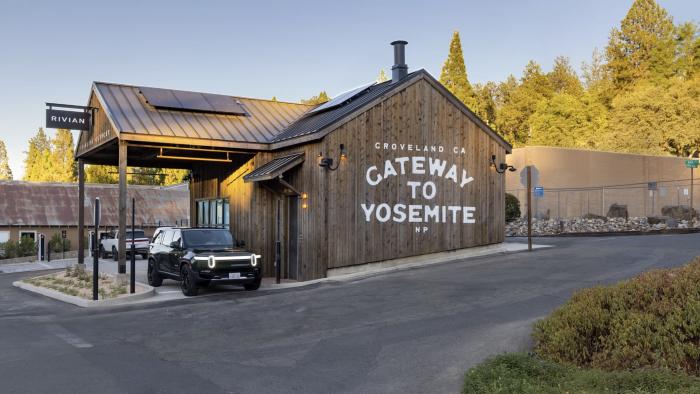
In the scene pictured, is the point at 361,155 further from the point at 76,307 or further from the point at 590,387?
the point at 590,387

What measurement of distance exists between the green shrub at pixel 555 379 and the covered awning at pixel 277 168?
37.8 feet

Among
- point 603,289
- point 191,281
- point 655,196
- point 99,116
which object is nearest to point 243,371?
point 603,289

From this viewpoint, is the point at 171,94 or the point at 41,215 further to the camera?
the point at 41,215

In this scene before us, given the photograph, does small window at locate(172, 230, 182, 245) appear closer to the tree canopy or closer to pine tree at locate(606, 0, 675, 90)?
the tree canopy

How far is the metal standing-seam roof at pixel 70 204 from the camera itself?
48.2m

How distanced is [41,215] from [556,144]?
45.5m

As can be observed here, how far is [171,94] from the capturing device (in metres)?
21.8

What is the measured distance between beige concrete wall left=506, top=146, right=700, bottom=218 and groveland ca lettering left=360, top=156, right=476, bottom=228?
19607mm

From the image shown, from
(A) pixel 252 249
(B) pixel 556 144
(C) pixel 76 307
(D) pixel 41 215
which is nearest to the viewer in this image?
(C) pixel 76 307

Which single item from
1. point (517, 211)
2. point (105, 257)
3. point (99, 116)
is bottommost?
point (105, 257)

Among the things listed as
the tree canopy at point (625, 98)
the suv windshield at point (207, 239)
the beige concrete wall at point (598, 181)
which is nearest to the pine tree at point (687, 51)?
the tree canopy at point (625, 98)

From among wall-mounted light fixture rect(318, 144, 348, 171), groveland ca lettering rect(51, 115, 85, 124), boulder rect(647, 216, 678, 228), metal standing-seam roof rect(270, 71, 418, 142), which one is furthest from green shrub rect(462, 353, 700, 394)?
boulder rect(647, 216, 678, 228)

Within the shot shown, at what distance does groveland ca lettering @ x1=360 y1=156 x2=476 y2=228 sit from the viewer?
1944 cm

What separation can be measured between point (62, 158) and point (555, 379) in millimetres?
80028
